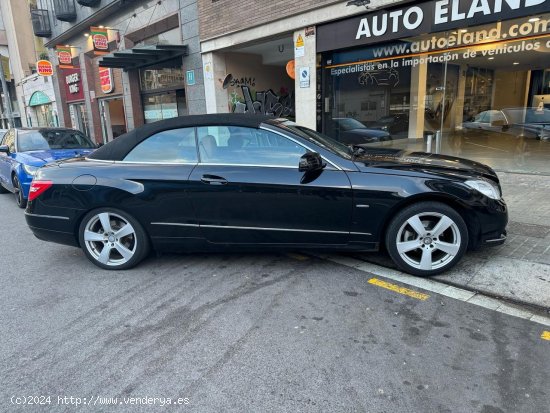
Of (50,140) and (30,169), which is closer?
(30,169)

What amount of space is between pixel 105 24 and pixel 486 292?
1790 centimetres

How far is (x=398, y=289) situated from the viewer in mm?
3604

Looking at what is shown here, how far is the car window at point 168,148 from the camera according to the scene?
4.09 metres

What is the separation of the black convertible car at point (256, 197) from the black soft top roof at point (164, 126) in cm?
1

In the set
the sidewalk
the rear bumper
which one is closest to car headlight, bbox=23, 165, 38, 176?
the rear bumper

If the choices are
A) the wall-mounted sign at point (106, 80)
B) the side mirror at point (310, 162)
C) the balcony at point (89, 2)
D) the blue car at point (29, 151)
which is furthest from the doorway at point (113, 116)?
the side mirror at point (310, 162)

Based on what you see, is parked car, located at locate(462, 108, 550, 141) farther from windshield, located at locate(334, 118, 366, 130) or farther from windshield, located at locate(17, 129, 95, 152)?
windshield, located at locate(17, 129, 95, 152)

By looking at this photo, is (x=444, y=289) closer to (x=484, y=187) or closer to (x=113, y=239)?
(x=484, y=187)

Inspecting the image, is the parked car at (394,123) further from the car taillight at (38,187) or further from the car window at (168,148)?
the car taillight at (38,187)

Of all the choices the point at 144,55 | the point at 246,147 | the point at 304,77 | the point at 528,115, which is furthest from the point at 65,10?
the point at 528,115

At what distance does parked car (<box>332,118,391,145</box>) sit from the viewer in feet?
31.4

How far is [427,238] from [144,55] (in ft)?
39.2

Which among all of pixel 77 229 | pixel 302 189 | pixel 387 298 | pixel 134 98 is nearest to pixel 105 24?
pixel 134 98

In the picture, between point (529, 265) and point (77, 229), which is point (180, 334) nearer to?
point (77, 229)
